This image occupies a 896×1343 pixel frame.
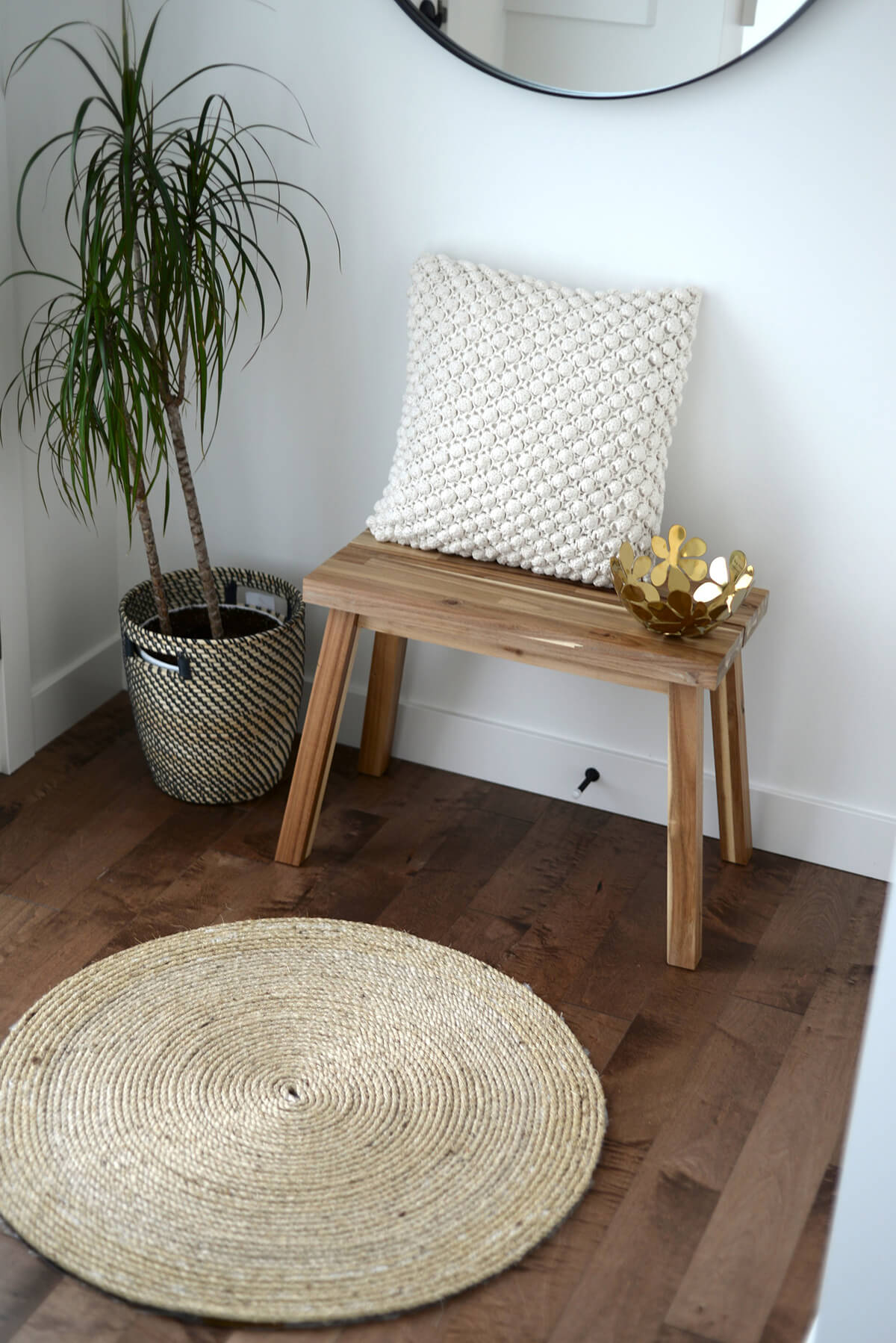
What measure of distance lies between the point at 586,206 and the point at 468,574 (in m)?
0.62

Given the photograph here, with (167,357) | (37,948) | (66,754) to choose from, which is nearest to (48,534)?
(66,754)

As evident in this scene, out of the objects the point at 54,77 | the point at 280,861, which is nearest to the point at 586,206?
the point at 54,77

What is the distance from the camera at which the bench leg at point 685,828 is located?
1876mm

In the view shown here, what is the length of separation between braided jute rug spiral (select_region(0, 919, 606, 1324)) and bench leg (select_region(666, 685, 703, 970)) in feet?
0.82

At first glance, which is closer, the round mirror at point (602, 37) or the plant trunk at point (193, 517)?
the round mirror at point (602, 37)

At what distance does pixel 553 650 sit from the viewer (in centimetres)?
190

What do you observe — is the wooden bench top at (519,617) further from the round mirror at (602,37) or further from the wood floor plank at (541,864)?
the round mirror at (602,37)

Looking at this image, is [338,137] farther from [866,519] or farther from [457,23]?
[866,519]

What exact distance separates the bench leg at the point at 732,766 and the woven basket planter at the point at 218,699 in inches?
30.0

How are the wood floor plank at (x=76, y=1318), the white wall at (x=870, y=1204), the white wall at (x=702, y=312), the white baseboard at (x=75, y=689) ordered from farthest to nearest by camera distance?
the white baseboard at (x=75, y=689) < the white wall at (x=702, y=312) < the wood floor plank at (x=76, y=1318) < the white wall at (x=870, y=1204)

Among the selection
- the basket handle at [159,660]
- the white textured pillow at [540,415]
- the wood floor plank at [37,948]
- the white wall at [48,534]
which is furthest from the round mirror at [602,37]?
the wood floor plank at [37,948]

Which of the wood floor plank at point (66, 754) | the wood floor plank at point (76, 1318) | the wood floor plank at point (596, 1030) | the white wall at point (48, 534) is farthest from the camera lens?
the wood floor plank at point (66, 754)

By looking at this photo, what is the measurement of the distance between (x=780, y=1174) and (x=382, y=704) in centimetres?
112

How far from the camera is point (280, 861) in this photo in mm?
2199
